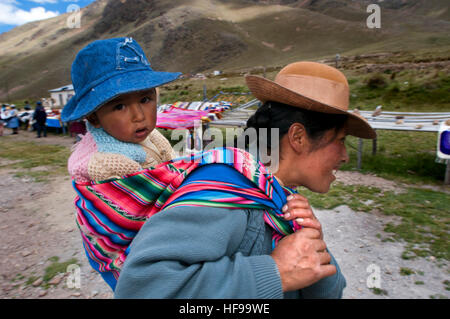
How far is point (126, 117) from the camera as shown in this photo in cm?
145

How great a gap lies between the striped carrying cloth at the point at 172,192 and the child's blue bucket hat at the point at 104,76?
1.27 ft

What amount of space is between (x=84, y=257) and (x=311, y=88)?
13.3 feet

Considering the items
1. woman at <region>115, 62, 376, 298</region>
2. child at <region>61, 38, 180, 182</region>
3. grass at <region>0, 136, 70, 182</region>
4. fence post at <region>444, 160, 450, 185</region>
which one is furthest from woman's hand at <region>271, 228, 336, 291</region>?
grass at <region>0, 136, 70, 182</region>

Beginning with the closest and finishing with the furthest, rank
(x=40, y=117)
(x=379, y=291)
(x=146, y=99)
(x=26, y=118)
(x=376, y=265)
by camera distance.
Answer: (x=146, y=99) < (x=379, y=291) < (x=376, y=265) < (x=40, y=117) < (x=26, y=118)

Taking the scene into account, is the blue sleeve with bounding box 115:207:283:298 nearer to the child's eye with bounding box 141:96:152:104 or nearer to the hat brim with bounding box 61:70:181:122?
the hat brim with bounding box 61:70:181:122

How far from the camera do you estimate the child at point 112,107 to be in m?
1.32

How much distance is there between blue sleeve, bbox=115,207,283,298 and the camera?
85 cm

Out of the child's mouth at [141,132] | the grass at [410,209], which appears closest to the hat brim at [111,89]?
the child's mouth at [141,132]

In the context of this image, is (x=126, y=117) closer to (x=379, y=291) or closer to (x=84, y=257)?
(x=379, y=291)

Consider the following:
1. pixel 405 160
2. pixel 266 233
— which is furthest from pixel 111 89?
pixel 405 160

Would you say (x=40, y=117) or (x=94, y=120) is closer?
(x=94, y=120)

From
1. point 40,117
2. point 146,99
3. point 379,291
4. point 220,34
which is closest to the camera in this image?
point 146,99

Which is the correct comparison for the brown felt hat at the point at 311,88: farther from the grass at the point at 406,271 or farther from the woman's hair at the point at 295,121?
the grass at the point at 406,271

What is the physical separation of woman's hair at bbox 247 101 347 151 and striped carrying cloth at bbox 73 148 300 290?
13.0 inches
